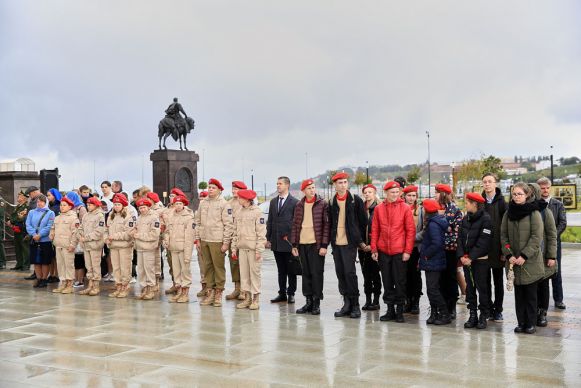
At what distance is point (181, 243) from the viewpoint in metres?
10.2

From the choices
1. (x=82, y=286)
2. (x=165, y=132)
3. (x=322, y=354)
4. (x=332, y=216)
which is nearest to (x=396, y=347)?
(x=322, y=354)

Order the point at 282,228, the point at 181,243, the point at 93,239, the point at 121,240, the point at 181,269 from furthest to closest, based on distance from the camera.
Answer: the point at 93,239 → the point at 121,240 → the point at 181,269 → the point at 181,243 → the point at 282,228

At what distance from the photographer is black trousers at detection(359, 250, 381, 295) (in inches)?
362

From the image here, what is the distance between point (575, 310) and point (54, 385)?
6.67 meters

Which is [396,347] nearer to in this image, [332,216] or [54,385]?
[332,216]

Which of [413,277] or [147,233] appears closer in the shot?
[413,277]

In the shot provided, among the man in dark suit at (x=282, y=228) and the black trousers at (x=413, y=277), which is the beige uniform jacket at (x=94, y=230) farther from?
the black trousers at (x=413, y=277)

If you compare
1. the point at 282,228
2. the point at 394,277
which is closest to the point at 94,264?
the point at 282,228

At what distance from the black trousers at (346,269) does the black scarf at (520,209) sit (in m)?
2.12

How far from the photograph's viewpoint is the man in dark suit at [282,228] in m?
9.72

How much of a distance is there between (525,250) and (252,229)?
372 cm

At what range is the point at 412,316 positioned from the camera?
28.8ft

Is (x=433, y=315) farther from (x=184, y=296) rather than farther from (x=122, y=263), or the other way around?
(x=122, y=263)

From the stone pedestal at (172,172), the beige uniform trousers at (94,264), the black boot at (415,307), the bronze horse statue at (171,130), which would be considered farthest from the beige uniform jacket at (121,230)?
the bronze horse statue at (171,130)
